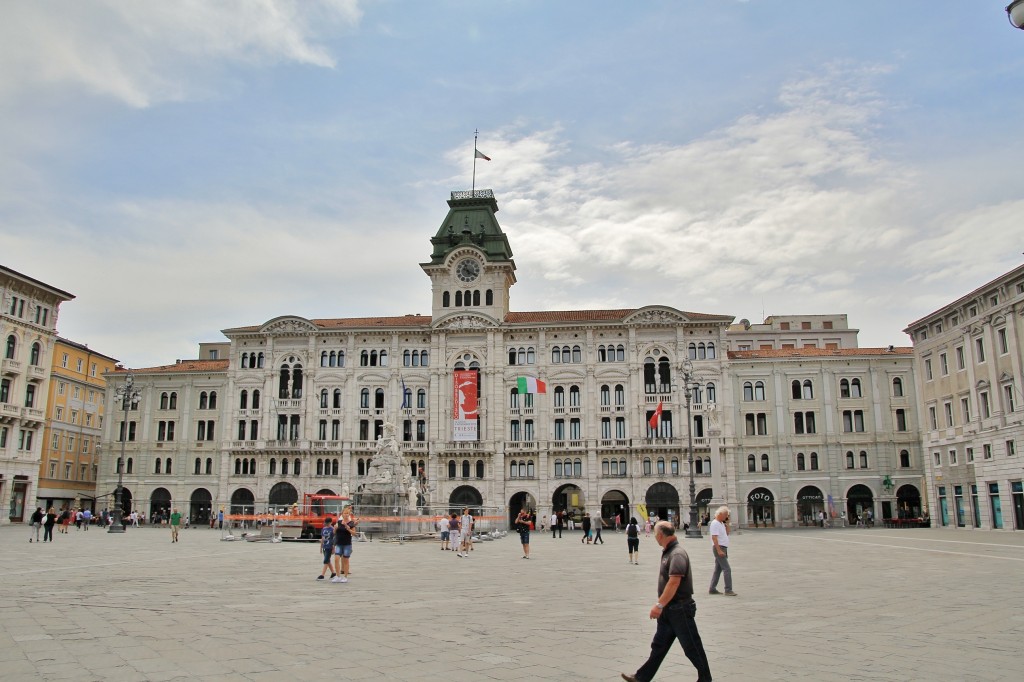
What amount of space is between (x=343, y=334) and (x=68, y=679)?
61.8 m

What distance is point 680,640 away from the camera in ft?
26.7

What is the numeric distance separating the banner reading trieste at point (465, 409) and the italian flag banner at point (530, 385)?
20.3ft

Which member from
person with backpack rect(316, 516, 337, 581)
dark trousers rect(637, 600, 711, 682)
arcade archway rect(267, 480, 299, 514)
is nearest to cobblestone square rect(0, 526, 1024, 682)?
person with backpack rect(316, 516, 337, 581)

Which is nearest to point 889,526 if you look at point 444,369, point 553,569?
point 444,369

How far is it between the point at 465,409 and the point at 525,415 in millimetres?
5042

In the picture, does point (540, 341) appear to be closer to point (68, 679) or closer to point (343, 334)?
point (343, 334)

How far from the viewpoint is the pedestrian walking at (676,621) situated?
816 centimetres

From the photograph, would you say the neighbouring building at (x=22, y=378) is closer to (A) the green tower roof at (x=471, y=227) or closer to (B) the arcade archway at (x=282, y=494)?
(B) the arcade archway at (x=282, y=494)

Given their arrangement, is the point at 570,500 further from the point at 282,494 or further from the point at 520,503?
the point at 282,494

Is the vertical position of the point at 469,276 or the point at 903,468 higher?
the point at 469,276

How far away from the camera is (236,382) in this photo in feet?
230

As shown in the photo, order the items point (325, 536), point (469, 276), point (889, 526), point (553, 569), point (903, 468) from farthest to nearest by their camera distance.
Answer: point (469, 276) < point (903, 468) < point (889, 526) < point (553, 569) < point (325, 536)

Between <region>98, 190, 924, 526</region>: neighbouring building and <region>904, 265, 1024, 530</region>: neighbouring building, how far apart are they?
31.6 ft

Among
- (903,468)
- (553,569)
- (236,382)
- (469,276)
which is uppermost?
(469,276)
